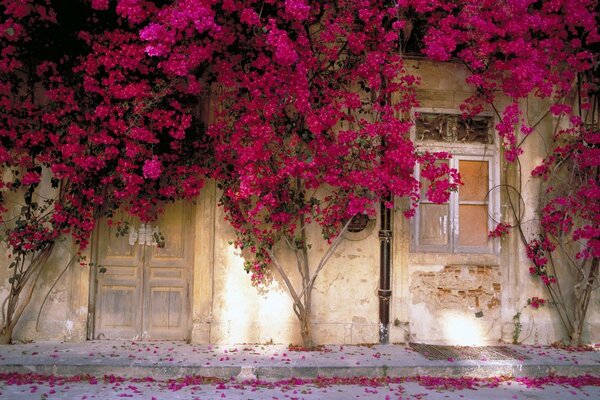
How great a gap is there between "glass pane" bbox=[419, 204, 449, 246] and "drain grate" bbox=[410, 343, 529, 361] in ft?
4.59

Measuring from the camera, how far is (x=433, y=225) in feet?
25.7

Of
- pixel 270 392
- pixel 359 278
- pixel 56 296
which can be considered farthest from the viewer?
pixel 359 278

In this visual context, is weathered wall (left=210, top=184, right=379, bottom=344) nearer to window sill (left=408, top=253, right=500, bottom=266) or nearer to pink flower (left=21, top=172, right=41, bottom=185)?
window sill (left=408, top=253, right=500, bottom=266)

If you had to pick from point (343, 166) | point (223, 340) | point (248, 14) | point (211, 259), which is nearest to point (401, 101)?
point (343, 166)

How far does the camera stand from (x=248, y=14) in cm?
643

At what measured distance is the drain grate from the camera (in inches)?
266

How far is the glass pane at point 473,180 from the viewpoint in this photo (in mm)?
7918

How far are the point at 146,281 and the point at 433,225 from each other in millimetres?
3947

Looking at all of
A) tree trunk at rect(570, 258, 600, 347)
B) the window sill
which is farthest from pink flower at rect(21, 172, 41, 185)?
tree trunk at rect(570, 258, 600, 347)

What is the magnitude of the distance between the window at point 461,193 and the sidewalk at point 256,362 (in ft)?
5.10

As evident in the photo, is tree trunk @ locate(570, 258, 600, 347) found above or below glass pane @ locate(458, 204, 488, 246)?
below

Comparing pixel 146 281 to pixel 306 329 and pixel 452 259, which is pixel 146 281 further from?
pixel 452 259

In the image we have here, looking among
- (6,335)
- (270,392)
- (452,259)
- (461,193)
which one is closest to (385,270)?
(452,259)

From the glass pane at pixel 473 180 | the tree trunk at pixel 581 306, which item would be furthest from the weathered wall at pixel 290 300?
the tree trunk at pixel 581 306
